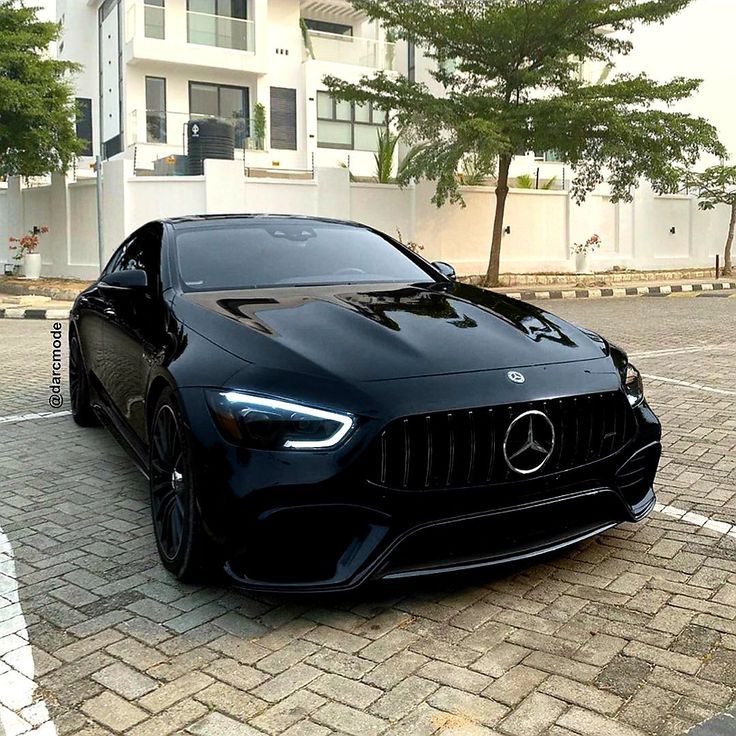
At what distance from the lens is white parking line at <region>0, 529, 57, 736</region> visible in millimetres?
2568

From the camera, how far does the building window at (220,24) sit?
28.0 m

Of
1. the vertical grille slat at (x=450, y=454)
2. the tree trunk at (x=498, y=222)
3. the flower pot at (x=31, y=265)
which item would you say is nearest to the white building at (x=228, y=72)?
the flower pot at (x=31, y=265)

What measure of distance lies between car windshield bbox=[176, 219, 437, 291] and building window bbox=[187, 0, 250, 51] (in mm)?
25238

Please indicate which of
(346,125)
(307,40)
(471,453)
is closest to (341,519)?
(471,453)

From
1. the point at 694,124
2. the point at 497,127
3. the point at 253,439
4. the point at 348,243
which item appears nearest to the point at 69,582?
the point at 253,439

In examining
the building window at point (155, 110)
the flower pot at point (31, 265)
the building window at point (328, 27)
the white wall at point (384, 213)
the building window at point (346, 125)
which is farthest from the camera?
the building window at point (328, 27)

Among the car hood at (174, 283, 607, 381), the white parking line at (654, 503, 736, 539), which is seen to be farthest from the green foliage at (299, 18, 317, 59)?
the white parking line at (654, 503, 736, 539)

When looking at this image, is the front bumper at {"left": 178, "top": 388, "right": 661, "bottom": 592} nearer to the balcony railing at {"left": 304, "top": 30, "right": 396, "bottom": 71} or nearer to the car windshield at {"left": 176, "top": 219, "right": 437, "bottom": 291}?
the car windshield at {"left": 176, "top": 219, "right": 437, "bottom": 291}

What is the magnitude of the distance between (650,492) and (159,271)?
8.66 feet

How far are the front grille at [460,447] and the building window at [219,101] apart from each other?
26.8 metres

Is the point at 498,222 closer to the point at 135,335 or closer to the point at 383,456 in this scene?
the point at 135,335

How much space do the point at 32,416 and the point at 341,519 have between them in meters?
4.76

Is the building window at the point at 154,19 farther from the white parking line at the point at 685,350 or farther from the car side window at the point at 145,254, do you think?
the car side window at the point at 145,254

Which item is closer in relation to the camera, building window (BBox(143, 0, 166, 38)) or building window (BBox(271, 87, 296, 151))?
building window (BBox(143, 0, 166, 38))
